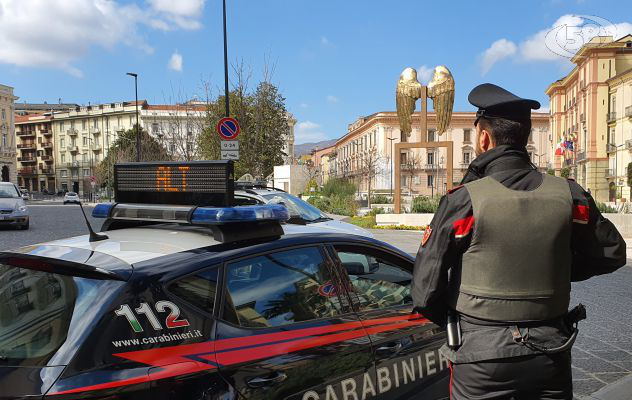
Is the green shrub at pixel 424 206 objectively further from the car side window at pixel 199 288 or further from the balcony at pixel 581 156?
the balcony at pixel 581 156

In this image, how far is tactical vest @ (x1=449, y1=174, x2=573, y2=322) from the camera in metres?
1.85

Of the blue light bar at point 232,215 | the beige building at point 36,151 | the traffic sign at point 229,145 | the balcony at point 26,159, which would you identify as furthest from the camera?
the balcony at point 26,159

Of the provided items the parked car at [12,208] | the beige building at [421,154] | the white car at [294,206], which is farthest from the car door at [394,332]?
the beige building at [421,154]

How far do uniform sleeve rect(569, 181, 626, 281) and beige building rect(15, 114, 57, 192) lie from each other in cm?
11580

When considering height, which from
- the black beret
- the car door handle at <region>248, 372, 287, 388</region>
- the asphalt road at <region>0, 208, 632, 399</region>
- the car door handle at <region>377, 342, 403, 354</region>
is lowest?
the asphalt road at <region>0, 208, 632, 399</region>

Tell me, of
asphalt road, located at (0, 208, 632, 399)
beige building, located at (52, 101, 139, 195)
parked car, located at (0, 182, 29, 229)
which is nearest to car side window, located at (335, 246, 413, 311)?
asphalt road, located at (0, 208, 632, 399)

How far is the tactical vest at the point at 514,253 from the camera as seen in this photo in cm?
185

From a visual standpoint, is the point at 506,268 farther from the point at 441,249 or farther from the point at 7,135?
the point at 7,135

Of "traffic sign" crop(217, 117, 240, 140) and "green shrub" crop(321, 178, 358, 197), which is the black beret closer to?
"traffic sign" crop(217, 117, 240, 140)

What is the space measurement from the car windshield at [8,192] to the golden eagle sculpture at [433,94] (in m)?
15.2

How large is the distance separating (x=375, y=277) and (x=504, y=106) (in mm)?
1715

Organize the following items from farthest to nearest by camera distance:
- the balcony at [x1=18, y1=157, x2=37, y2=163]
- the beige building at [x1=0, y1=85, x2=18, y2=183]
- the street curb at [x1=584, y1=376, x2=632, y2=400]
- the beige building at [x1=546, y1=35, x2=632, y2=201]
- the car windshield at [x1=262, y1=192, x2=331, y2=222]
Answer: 1. the balcony at [x1=18, y1=157, x2=37, y2=163]
2. the beige building at [x1=0, y1=85, x2=18, y2=183]
3. the beige building at [x1=546, y1=35, x2=632, y2=201]
4. the car windshield at [x1=262, y1=192, x2=331, y2=222]
5. the street curb at [x1=584, y1=376, x2=632, y2=400]

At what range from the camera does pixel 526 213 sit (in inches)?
72.8

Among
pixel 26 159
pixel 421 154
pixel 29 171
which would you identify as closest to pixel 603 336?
pixel 421 154
